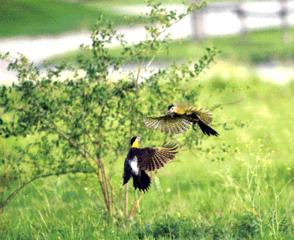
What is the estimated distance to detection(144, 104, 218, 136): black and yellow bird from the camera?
7246 mm

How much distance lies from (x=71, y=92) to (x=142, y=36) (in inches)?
850

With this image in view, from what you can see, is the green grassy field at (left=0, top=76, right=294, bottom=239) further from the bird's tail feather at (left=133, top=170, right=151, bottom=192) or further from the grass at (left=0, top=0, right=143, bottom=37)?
the grass at (left=0, top=0, right=143, bottom=37)

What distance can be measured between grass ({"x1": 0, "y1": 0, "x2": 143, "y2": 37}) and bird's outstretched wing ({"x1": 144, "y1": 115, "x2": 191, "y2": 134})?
891 inches

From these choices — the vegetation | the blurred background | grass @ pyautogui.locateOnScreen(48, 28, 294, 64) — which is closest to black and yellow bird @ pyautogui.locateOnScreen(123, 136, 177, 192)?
the vegetation

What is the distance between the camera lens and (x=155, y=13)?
8.65m

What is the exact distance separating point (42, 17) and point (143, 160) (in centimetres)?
2623

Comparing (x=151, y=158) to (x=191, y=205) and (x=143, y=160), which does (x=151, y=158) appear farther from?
(x=191, y=205)

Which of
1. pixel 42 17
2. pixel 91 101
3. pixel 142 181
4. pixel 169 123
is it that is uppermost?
pixel 42 17

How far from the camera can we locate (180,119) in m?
7.33

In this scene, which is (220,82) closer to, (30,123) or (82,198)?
(82,198)

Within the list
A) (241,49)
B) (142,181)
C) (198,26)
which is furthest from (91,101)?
(198,26)

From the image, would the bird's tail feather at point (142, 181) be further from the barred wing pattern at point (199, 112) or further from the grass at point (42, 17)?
the grass at point (42, 17)

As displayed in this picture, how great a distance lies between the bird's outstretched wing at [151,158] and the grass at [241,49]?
14.7m

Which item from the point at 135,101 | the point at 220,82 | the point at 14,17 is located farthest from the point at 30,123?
the point at 14,17
